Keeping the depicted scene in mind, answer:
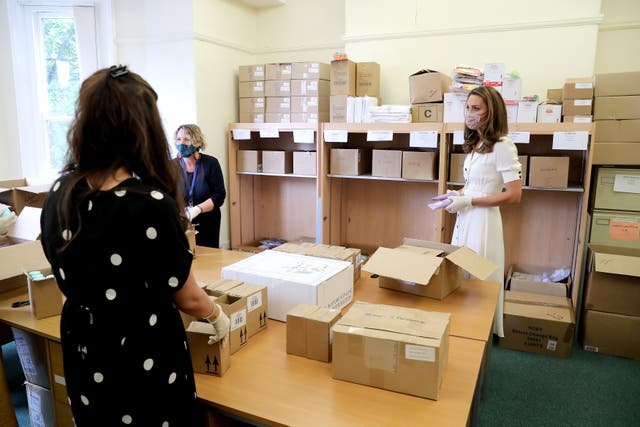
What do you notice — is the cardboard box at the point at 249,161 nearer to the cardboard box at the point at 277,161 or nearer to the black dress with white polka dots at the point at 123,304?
the cardboard box at the point at 277,161

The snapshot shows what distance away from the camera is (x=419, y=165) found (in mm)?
3412

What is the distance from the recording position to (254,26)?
4.38 m

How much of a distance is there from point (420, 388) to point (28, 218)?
1.95 m

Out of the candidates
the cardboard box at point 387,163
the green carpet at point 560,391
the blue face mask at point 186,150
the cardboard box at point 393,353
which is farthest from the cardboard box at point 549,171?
the blue face mask at point 186,150

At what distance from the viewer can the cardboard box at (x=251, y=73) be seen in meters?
3.93

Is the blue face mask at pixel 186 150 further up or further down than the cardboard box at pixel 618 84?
further down

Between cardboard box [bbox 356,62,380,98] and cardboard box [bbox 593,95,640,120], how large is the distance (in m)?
1.51

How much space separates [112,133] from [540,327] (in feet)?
8.91

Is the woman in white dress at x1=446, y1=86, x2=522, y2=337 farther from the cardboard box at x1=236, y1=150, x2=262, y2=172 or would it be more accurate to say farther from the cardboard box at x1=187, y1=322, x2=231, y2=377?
the cardboard box at x1=236, y1=150, x2=262, y2=172

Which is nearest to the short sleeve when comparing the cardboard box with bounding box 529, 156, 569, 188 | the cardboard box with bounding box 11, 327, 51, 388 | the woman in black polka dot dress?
the cardboard box with bounding box 529, 156, 569, 188

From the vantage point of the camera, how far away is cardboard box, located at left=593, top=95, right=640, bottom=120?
2881mm

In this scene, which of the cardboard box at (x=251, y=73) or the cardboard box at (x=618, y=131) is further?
the cardboard box at (x=251, y=73)

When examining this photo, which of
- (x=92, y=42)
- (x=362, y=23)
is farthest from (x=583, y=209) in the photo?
(x=92, y=42)

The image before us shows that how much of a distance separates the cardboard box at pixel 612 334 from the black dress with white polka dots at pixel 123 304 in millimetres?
2633
